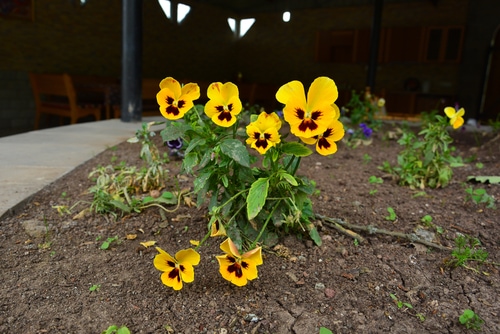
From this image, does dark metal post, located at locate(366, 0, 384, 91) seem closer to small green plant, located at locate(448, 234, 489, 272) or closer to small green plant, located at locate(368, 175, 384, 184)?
small green plant, located at locate(368, 175, 384, 184)

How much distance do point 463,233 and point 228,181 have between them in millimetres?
835

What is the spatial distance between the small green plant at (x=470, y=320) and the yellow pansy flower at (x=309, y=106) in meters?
0.51

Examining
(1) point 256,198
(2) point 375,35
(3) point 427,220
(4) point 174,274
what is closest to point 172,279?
(4) point 174,274

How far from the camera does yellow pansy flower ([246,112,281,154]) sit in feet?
3.19

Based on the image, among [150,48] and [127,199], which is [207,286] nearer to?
[127,199]

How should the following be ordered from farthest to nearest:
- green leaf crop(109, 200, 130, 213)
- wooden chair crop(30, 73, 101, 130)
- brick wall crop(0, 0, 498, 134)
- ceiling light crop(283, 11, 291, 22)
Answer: ceiling light crop(283, 11, 291, 22)
brick wall crop(0, 0, 498, 134)
wooden chair crop(30, 73, 101, 130)
green leaf crop(109, 200, 130, 213)

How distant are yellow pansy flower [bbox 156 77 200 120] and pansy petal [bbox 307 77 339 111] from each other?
31 centimetres

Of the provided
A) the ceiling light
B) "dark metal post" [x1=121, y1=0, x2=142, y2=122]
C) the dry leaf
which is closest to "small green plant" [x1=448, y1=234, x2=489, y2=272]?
the dry leaf

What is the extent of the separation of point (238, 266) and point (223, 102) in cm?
40

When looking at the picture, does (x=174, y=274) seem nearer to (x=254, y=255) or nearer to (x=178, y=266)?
(x=178, y=266)

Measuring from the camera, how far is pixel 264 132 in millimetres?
980

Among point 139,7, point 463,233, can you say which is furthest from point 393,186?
point 139,7

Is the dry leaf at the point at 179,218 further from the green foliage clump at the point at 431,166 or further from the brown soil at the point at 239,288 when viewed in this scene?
the green foliage clump at the point at 431,166

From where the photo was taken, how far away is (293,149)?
1.04m
